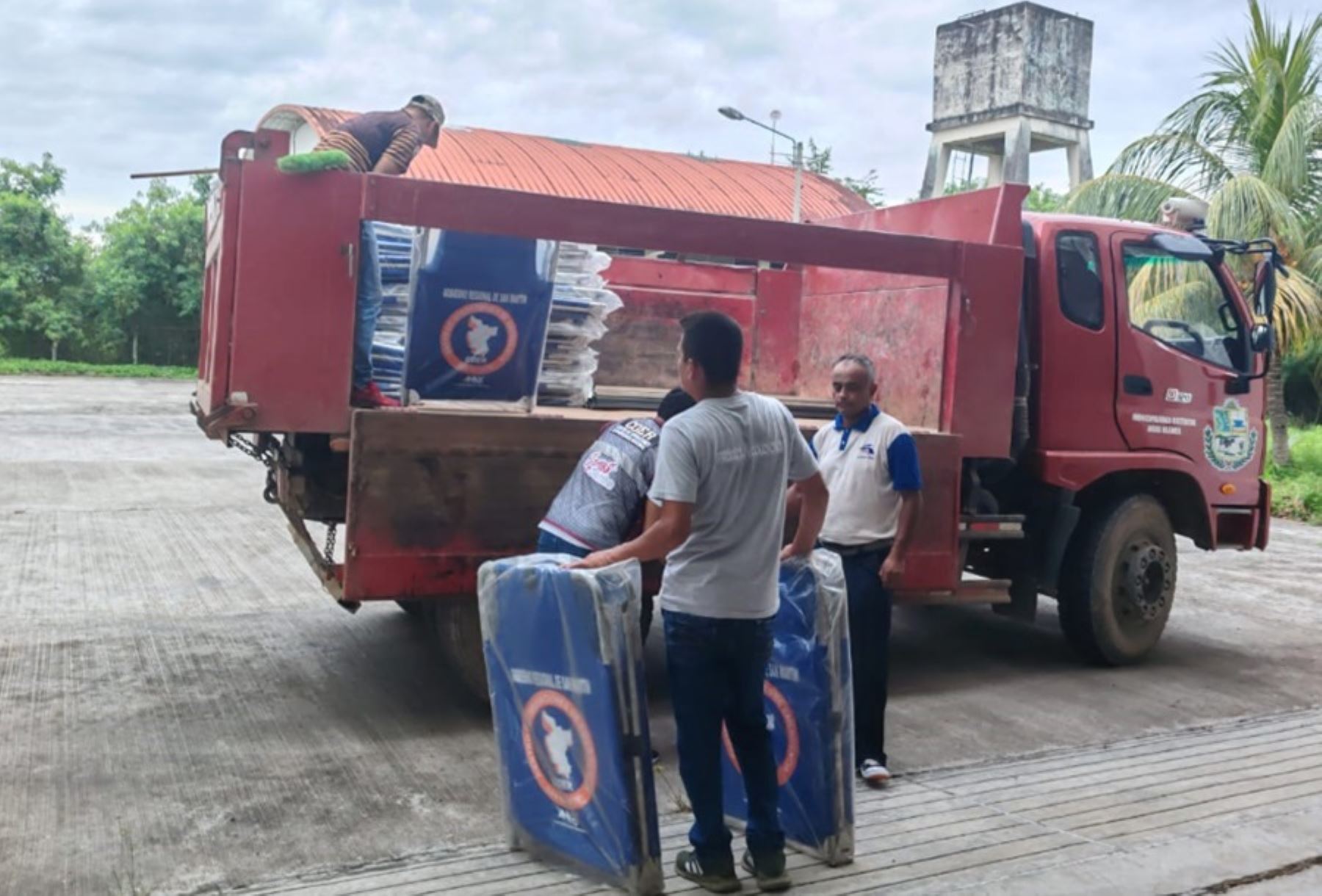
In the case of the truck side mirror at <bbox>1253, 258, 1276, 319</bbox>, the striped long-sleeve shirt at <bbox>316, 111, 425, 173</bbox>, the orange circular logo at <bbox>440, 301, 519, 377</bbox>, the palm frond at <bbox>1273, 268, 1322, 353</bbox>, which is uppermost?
the palm frond at <bbox>1273, 268, 1322, 353</bbox>

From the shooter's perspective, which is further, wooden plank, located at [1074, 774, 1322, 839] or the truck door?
the truck door

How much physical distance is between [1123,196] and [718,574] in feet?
42.9

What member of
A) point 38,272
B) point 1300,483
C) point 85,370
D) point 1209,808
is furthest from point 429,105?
point 38,272

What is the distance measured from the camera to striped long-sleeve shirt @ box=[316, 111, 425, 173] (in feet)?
18.6

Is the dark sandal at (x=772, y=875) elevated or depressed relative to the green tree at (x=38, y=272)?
depressed

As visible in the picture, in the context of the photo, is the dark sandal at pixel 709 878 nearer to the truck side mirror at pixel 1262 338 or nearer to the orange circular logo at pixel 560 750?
Result: the orange circular logo at pixel 560 750

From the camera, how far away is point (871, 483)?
5008 millimetres

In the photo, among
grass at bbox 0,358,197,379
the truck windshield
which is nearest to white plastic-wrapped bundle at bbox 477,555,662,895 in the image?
the truck windshield

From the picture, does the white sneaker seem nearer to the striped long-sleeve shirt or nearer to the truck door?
the truck door

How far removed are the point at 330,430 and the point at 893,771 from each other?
271 cm

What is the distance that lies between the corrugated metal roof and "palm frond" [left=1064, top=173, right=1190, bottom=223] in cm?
574

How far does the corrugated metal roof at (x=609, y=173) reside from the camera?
20625 millimetres

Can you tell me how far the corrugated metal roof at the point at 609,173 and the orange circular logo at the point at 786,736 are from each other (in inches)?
633

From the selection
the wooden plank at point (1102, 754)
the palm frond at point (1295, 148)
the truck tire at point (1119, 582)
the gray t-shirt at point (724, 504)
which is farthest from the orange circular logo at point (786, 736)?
the palm frond at point (1295, 148)
